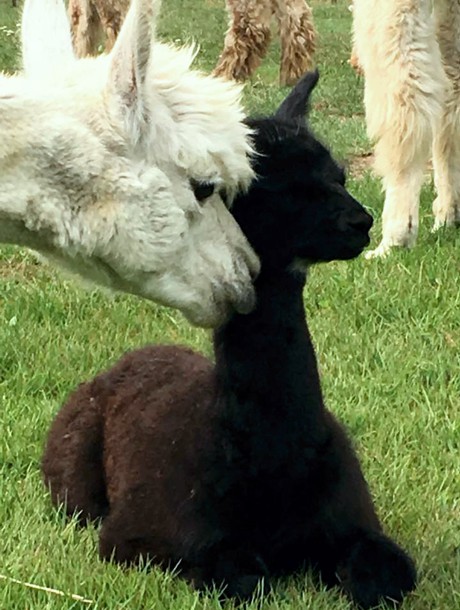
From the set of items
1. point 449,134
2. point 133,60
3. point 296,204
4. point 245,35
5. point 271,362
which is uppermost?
point 133,60

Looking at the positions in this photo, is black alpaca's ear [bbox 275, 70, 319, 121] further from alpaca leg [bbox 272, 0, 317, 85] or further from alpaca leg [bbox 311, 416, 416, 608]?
alpaca leg [bbox 272, 0, 317, 85]

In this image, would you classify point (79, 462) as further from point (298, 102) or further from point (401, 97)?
point (401, 97)

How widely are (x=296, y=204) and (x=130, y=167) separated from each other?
1.42 feet

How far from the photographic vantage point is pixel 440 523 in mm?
3004

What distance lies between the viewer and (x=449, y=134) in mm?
5809

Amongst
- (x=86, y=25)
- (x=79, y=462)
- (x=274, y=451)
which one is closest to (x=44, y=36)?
(x=274, y=451)

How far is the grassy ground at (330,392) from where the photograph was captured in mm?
2643

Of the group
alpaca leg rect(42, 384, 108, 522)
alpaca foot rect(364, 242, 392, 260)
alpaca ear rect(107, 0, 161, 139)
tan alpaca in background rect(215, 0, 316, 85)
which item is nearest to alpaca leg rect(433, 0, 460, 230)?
alpaca foot rect(364, 242, 392, 260)

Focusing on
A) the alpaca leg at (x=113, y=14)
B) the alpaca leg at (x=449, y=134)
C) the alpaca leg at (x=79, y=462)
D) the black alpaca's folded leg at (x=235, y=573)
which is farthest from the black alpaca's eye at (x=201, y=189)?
the alpaca leg at (x=113, y=14)

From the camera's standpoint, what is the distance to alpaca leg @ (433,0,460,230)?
5738mm

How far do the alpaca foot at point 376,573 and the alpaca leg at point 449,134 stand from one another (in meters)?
3.40

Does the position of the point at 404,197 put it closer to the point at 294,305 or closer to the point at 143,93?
the point at 294,305

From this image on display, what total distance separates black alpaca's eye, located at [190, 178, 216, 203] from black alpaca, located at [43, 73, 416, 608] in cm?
19

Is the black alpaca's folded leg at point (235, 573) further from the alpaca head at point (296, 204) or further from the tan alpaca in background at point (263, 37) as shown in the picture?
the tan alpaca in background at point (263, 37)
